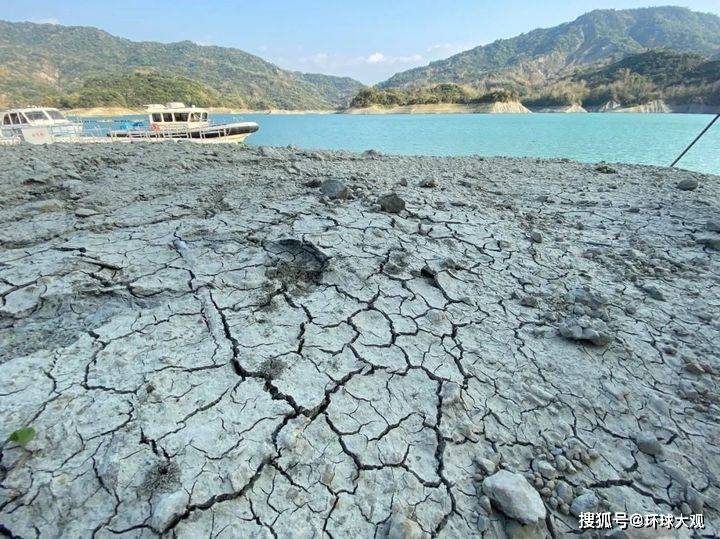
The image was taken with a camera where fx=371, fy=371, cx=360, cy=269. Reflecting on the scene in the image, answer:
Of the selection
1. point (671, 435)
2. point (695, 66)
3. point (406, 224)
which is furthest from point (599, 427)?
point (695, 66)

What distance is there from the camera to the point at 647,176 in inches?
231

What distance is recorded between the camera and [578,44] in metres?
166

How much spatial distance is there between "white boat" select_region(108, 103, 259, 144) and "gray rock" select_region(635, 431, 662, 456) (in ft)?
51.9

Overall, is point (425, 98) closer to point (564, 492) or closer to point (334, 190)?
point (334, 190)

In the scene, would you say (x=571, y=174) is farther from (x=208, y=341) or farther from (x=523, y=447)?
(x=208, y=341)

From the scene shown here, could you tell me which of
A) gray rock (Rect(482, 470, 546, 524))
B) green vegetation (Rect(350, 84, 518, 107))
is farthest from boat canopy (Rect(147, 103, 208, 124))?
green vegetation (Rect(350, 84, 518, 107))

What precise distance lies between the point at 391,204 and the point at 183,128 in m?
15.2

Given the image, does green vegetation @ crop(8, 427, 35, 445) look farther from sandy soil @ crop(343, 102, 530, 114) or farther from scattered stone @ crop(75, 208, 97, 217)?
sandy soil @ crop(343, 102, 530, 114)

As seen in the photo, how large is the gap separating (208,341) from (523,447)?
1605mm

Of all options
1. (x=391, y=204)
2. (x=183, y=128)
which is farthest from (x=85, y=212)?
(x=183, y=128)

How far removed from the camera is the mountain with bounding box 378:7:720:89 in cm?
13838

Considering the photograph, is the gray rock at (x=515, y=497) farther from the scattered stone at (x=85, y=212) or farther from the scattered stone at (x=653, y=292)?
the scattered stone at (x=85, y=212)

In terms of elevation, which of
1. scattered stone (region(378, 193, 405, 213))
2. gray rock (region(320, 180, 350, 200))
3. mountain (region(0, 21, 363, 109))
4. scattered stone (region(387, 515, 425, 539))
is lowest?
scattered stone (region(387, 515, 425, 539))

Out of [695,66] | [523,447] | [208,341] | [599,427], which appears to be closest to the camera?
[523,447]
